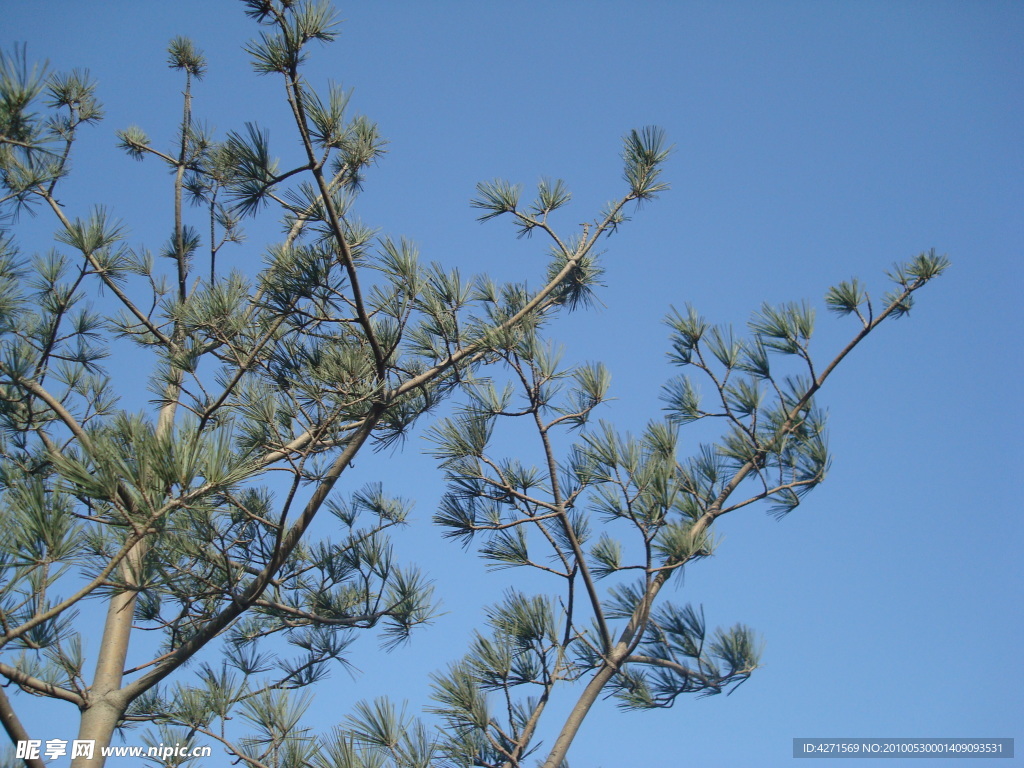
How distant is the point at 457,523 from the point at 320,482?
0.43m

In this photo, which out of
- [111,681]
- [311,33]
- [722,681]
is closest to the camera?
[311,33]

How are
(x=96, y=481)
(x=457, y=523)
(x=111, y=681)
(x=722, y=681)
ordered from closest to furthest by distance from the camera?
(x=96, y=481)
(x=722, y=681)
(x=457, y=523)
(x=111, y=681)

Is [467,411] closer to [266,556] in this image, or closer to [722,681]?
[266,556]

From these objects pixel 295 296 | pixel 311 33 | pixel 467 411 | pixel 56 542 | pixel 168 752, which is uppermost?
pixel 311 33

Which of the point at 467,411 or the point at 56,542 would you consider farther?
the point at 467,411

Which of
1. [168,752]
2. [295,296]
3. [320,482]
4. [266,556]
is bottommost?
[168,752]

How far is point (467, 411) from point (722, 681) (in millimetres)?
967

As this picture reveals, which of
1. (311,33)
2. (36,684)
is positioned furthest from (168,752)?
(311,33)

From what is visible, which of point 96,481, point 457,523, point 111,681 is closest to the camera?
point 96,481

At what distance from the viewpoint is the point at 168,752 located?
8.11 ft

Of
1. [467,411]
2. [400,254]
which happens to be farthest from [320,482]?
[400,254]

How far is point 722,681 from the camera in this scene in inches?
80.0

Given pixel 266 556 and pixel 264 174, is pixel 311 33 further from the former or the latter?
pixel 266 556

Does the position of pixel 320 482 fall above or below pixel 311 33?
below
